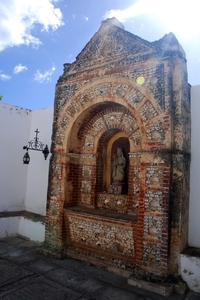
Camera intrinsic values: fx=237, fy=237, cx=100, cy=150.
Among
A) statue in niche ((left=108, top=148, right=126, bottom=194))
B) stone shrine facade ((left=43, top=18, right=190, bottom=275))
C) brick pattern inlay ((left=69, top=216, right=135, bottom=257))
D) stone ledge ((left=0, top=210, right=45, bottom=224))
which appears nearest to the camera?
stone shrine facade ((left=43, top=18, right=190, bottom=275))

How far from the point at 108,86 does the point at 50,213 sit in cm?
376

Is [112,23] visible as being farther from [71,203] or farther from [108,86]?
[71,203]

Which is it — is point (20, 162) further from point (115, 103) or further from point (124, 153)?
point (115, 103)

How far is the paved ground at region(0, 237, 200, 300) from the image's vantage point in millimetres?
4356

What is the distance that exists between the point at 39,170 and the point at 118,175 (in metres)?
3.32

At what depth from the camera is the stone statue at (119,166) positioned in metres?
6.38

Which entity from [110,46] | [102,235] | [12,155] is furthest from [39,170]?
[110,46]

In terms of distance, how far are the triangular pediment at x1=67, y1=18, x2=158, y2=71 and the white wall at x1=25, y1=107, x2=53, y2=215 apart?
2.35m

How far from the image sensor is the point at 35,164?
8547 millimetres

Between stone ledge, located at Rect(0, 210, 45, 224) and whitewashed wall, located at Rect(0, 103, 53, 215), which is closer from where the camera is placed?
stone ledge, located at Rect(0, 210, 45, 224)

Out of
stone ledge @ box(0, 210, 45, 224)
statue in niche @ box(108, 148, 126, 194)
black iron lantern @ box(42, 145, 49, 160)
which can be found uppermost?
black iron lantern @ box(42, 145, 49, 160)

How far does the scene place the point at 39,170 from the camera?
840cm

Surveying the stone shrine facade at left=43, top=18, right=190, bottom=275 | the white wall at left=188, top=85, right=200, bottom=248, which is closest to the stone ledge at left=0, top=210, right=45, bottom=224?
the stone shrine facade at left=43, top=18, right=190, bottom=275

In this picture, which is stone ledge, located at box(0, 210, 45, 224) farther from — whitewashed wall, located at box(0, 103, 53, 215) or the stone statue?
the stone statue
